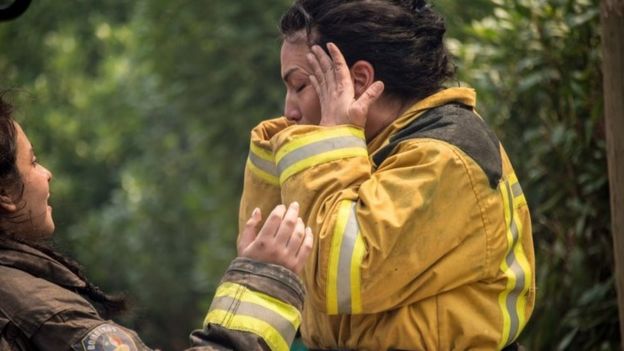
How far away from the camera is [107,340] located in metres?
2.71

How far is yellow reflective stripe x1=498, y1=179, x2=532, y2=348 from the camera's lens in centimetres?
332

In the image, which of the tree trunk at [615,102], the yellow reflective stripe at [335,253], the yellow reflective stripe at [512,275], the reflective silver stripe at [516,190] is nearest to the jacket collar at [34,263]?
the yellow reflective stripe at [335,253]

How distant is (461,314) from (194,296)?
15396 mm

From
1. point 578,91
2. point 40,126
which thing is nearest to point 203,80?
point 578,91

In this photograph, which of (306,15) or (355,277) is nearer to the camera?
(355,277)

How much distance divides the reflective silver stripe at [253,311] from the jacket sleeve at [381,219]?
35 centimetres

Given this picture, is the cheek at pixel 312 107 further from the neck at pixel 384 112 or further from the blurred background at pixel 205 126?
the blurred background at pixel 205 126

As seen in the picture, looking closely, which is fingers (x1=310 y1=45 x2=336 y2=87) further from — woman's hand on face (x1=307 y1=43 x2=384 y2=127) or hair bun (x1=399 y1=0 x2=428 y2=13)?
hair bun (x1=399 y1=0 x2=428 y2=13)

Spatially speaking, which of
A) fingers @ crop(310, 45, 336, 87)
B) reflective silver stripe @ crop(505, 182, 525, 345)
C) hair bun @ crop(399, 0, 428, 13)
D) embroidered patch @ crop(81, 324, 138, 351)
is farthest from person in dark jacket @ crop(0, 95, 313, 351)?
hair bun @ crop(399, 0, 428, 13)

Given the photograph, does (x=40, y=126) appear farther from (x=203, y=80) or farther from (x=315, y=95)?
(x=315, y=95)

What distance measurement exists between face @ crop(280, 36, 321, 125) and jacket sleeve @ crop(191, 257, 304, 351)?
0.71 meters

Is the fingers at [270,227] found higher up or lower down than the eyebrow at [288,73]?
lower down

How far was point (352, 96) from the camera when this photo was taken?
11.0ft

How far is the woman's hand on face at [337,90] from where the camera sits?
3.33 m
